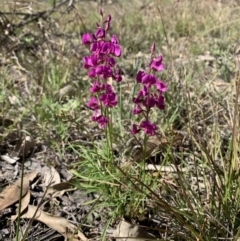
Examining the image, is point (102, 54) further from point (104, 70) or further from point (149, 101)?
point (149, 101)

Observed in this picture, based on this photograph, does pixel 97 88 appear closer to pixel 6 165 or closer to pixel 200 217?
pixel 200 217

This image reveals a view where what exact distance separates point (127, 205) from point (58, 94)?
46.4 inches

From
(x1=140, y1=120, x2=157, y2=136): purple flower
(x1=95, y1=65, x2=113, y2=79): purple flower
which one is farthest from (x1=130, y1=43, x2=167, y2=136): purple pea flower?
(x1=95, y1=65, x2=113, y2=79): purple flower

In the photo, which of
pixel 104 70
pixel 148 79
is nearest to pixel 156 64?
pixel 148 79

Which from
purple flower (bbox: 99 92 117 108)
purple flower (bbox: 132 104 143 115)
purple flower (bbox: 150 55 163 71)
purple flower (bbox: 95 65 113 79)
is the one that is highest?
purple flower (bbox: 150 55 163 71)

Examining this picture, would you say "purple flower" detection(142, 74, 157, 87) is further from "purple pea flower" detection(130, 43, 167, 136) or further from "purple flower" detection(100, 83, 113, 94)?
"purple flower" detection(100, 83, 113, 94)

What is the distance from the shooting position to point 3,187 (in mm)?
2037

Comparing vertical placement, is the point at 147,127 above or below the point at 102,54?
below

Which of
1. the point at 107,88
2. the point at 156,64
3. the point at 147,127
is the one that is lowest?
the point at 147,127

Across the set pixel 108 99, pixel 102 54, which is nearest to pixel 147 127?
pixel 108 99

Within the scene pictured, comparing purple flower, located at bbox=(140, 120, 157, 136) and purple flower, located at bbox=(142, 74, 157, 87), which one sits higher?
purple flower, located at bbox=(142, 74, 157, 87)

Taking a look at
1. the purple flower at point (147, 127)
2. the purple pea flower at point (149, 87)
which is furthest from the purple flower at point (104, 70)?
the purple flower at point (147, 127)

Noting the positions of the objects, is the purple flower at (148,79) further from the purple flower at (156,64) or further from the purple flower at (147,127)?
the purple flower at (147,127)

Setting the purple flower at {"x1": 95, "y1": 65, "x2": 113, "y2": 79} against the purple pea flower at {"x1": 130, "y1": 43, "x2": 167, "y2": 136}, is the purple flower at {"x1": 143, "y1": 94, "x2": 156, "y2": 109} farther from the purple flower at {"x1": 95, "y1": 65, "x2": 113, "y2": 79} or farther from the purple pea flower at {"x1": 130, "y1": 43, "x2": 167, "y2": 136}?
the purple flower at {"x1": 95, "y1": 65, "x2": 113, "y2": 79}
